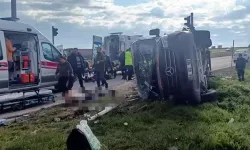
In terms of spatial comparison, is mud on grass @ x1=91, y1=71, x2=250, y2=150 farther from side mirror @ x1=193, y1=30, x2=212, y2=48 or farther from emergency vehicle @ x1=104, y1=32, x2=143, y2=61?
emergency vehicle @ x1=104, y1=32, x2=143, y2=61

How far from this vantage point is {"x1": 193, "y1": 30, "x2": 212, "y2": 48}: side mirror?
32.3 ft

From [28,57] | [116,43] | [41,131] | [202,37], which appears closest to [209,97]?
[202,37]

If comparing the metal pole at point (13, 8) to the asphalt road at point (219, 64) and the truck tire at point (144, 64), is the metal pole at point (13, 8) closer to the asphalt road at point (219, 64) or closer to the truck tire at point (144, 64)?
the truck tire at point (144, 64)

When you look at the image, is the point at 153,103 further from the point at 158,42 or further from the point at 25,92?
the point at 25,92

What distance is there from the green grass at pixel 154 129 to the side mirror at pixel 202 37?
1.76m

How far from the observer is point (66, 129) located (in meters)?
6.86

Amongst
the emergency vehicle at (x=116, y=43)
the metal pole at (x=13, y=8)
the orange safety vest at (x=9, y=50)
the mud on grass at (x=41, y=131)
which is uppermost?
the metal pole at (x=13, y=8)

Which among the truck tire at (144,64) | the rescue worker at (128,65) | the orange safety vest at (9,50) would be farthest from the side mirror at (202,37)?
the rescue worker at (128,65)

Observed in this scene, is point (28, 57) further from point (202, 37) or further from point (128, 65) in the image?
point (128, 65)

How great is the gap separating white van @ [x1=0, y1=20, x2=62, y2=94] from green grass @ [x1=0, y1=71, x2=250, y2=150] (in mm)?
2143

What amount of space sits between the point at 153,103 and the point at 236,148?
3.49 meters

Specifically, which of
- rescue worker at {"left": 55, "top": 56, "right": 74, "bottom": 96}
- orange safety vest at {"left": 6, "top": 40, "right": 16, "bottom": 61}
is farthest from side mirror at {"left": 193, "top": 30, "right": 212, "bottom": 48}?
orange safety vest at {"left": 6, "top": 40, "right": 16, "bottom": 61}

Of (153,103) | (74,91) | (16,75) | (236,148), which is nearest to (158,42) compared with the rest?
(153,103)

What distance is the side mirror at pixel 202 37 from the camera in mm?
9852
